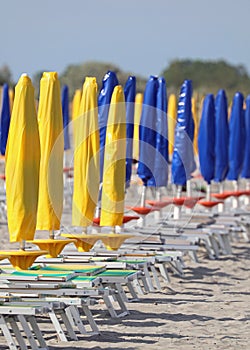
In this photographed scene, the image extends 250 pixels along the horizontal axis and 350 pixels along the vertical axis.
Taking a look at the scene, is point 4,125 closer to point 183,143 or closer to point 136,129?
point 136,129

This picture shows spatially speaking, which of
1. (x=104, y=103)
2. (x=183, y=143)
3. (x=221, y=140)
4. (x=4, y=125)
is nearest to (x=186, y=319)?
(x=104, y=103)

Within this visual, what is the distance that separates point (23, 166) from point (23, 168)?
0.05 feet

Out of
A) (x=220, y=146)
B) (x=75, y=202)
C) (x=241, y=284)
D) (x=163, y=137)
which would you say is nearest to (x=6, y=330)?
(x=75, y=202)

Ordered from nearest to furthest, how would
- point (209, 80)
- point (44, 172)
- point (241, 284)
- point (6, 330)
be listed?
point (6, 330) < point (44, 172) < point (241, 284) < point (209, 80)

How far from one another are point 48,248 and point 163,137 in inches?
149

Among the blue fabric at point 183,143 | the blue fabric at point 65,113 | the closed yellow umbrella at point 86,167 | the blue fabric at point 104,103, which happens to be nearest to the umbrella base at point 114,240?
the closed yellow umbrella at point 86,167

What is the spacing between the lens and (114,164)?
10258 mm

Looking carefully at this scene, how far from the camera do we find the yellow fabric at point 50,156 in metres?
9.05

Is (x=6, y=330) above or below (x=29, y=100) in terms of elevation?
below

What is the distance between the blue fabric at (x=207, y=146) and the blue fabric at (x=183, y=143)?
48 cm

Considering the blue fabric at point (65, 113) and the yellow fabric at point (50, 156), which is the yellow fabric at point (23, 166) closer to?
the yellow fabric at point (50, 156)

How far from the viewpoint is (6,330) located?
700cm

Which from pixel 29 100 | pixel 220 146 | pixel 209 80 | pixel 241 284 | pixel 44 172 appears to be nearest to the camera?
pixel 29 100

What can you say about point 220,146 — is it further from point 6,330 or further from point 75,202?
point 6,330
